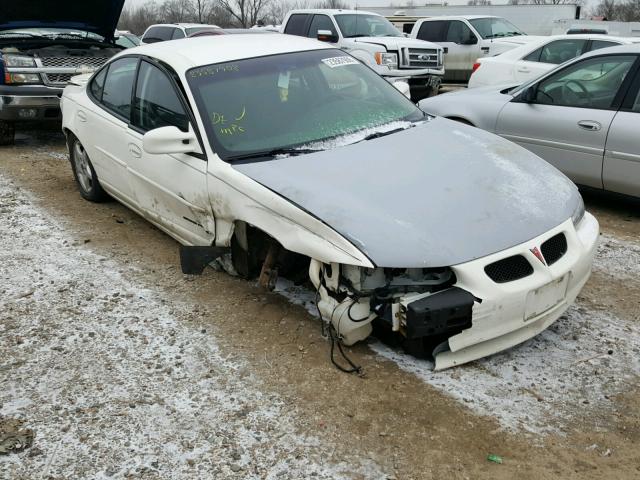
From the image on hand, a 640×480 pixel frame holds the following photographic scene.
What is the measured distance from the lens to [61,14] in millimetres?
8711

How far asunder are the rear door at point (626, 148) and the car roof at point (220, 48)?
2.56m

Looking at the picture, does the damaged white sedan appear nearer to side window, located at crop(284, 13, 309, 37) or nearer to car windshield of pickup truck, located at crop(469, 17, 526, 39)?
side window, located at crop(284, 13, 309, 37)

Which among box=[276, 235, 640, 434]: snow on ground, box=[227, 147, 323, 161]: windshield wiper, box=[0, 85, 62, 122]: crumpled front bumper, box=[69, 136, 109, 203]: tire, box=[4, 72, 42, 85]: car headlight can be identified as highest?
box=[227, 147, 323, 161]: windshield wiper

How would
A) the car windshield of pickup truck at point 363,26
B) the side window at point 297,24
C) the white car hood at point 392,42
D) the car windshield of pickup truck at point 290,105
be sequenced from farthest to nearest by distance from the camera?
1. the side window at point 297,24
2. the car windshield of pickup truck at point 363,26
3. the white car hood at point 392,42
4. the car windshield of pickup truck at point 290,105

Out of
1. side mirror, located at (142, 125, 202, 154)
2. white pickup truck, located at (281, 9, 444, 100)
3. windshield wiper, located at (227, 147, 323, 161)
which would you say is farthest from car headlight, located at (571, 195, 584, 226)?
white pickup truck, located at (281, 9, 444, 100)

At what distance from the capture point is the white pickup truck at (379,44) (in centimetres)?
1141

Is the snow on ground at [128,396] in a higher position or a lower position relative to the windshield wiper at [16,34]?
lower

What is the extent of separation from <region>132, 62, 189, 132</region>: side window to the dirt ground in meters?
1.08

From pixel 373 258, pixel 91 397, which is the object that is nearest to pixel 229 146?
pixel 373 258

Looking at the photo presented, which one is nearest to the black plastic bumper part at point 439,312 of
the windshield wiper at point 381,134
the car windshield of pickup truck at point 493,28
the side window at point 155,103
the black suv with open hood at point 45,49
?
the windshield wiper at point 381,134

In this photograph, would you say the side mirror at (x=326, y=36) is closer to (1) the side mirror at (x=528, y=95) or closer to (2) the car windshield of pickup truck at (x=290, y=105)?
(1) the side mirror at (x=528, y=95)

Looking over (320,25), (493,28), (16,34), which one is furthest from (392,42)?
(16,34)

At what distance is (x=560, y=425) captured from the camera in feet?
9.48

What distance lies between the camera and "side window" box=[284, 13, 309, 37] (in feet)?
42.3
